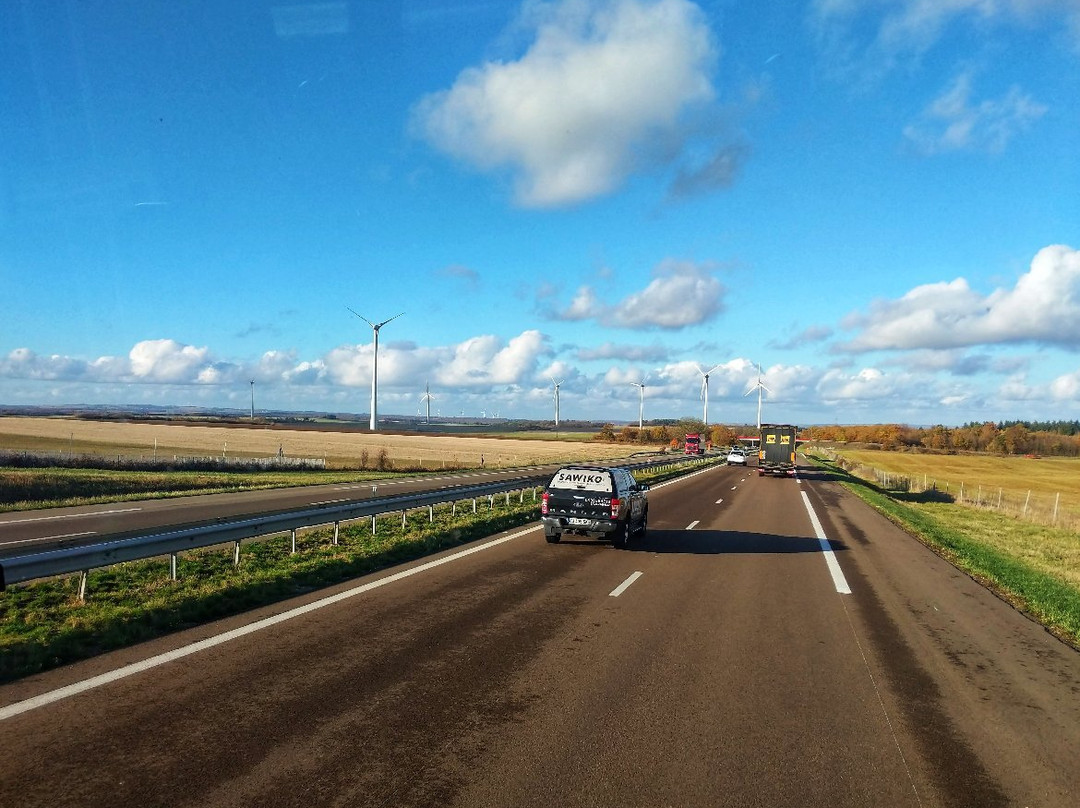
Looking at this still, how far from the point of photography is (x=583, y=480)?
1745 cm

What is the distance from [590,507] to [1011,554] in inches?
463

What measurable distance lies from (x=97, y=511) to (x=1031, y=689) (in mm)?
21785

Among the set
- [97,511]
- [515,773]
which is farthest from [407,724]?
[97,511]

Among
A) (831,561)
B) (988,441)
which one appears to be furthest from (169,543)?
(988,441)

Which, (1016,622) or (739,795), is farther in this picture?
(1016,622)

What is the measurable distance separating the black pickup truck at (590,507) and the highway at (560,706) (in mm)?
4478

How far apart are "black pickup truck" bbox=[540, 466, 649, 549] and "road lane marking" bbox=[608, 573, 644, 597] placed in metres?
2.94

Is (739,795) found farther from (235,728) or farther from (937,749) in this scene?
(235,728)

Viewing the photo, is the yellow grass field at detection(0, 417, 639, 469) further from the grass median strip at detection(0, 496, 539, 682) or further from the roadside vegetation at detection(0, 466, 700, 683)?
the grass median strip at detection(0, 496, 539, 682)

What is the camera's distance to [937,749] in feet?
19.3

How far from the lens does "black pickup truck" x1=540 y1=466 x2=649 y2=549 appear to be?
16438 millimetres

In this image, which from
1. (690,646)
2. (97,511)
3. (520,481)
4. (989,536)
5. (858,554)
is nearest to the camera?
(690,646)

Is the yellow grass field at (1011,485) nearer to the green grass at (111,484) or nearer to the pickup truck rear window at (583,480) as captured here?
the pickup truck rear window at (583,480)

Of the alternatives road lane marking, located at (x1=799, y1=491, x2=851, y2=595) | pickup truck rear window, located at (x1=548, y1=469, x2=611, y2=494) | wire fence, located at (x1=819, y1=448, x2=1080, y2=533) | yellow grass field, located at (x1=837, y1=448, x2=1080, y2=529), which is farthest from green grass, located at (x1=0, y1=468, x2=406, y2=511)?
yellow grass field, located at (x1=837, y1=448, x2=1080, y2=529)
